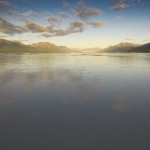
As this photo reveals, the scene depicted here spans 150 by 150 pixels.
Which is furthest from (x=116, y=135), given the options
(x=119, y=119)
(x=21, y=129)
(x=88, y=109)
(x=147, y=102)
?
(x=147, y=102)

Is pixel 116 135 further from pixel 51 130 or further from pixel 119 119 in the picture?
pixel 51 130

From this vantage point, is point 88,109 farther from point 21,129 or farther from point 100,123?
point 21,129

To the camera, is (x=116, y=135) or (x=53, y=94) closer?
(x=116, y=135)

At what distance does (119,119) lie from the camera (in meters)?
5.92

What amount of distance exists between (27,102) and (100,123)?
12.7 feet

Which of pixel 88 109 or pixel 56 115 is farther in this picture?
pixel 88 109

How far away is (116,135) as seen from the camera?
4805 millimetres

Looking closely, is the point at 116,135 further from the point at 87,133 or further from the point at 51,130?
the point at 51,130

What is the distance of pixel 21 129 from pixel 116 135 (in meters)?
2.79

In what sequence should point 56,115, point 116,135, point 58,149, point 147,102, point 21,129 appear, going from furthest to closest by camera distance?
1. point 147,102
2. point 56,115
3. point 21,129
4. point 116,135
5. point 58,149

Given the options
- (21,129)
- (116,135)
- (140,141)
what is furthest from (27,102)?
(140,141)

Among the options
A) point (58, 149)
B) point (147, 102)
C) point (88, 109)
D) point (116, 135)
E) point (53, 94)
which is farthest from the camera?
point (53, 94)

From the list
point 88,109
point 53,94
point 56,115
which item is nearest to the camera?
point 56,115

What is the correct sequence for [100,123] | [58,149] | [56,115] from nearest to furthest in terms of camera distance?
[58,149], [100,123], [56,115]
